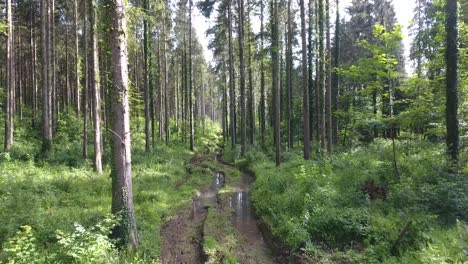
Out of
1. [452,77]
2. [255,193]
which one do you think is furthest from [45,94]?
[452,77]

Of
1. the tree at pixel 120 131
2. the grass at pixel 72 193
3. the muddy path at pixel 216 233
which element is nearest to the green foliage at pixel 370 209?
the muddy path at pixel 216 233

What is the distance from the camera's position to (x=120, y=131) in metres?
6.11

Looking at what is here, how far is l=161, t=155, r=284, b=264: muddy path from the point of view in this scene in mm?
7141

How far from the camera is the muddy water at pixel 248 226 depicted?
7363 mm

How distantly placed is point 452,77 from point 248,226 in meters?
7.44

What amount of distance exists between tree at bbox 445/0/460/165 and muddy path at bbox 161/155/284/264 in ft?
19.5

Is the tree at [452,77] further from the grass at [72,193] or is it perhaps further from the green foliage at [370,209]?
the grass at [72,193]

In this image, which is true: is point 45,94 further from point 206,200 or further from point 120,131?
point 120,131

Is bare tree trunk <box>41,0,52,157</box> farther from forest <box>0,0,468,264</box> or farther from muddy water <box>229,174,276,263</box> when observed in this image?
muddy water <box>229,174,276,263</box>

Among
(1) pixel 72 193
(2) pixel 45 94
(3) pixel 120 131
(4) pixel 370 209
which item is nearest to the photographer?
(3) pixel 120 131

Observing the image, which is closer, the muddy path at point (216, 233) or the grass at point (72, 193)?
the grass at point (72, 193)

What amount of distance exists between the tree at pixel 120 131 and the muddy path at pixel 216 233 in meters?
1.57

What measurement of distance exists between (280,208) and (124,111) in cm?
573

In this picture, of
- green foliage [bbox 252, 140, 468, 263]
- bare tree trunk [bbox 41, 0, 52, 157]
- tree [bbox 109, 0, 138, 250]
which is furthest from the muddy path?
bare tree trunk [bbox 41, 0, 52, 157]
